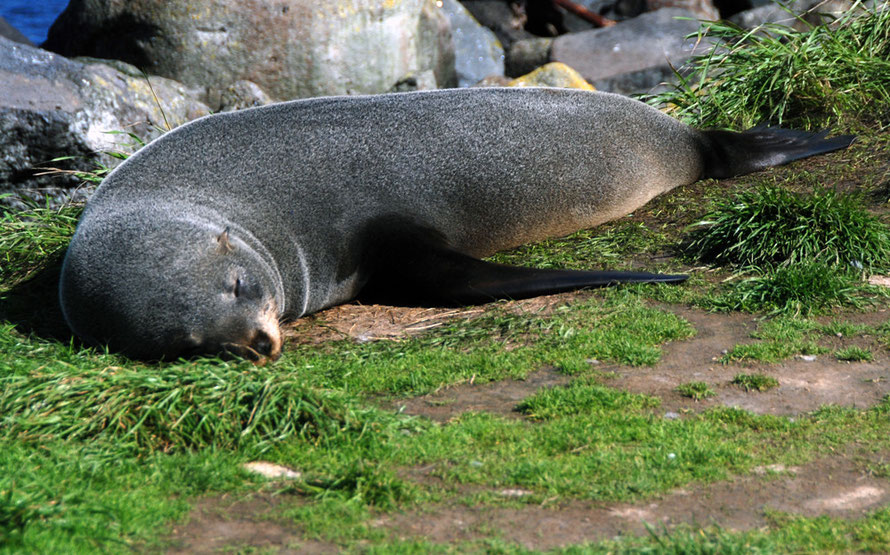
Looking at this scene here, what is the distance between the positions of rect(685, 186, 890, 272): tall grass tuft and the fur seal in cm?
65

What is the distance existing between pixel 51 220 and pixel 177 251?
244cm

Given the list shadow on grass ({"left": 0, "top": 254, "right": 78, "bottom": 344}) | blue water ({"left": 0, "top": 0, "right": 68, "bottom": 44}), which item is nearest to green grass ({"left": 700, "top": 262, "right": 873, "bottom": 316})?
shadow on grass ({"left": 0, "top": 254, "right": 78, "bottom": 344})

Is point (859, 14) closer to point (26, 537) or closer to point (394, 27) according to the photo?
point (394, 27)

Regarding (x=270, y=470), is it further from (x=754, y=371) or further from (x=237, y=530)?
(x=754, y=371)

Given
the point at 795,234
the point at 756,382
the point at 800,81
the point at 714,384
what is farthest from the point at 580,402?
the point at 800,81

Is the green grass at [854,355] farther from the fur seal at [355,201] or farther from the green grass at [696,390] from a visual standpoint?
the fur seal at [355,201]

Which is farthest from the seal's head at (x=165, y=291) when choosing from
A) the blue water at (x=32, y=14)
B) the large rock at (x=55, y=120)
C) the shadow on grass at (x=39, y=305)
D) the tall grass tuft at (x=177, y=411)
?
the blue water at (x=32, y=14)

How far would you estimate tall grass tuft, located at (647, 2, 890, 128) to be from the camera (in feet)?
26.1

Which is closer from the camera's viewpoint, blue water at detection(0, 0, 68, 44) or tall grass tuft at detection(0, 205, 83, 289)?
tall grass tuft at detection(0, 205, 83, 289)

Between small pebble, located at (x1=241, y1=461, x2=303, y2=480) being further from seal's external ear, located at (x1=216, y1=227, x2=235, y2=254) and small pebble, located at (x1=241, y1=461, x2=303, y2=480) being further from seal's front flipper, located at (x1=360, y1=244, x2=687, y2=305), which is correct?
seal's front flipper, located at (x1=360, y1=244, x2=687, y2=305)

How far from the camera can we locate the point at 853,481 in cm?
323

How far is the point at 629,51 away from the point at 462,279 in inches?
413

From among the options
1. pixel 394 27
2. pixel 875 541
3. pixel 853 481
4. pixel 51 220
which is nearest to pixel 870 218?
pixel 853 481

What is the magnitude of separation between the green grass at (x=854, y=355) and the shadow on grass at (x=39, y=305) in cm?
383
